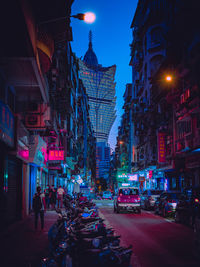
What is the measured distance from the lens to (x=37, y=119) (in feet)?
63.4

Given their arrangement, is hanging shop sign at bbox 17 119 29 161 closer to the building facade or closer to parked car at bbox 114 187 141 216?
parked car at bbox 114 187 141 216

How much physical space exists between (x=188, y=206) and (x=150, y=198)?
43.8ft

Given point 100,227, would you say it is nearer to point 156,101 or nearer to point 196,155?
point 196,155

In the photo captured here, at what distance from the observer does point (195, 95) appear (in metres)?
26.8

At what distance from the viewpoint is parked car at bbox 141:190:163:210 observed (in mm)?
29297

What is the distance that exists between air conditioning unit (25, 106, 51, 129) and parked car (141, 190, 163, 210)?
46.8ft

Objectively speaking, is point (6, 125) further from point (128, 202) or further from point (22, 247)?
point (128, 202)

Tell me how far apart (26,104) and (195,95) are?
47.2 feet

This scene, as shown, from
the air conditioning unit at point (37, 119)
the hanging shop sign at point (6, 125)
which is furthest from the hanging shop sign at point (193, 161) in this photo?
the hanging shop sign at point (6, 125)

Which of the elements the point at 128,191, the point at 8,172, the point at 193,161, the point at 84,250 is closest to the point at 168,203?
the point at 128,191

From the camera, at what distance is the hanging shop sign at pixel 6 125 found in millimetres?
12242

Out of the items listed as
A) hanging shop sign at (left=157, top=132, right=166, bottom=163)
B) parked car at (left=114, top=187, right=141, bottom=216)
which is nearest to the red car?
parked car at (left=114, top=187, right=141, bottom=216)

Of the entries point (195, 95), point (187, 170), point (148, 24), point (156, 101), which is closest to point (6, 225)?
point (195, 95)

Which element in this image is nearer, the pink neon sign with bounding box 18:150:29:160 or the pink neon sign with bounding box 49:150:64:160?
the pink neon sign with bounding box 18:150:29:160
